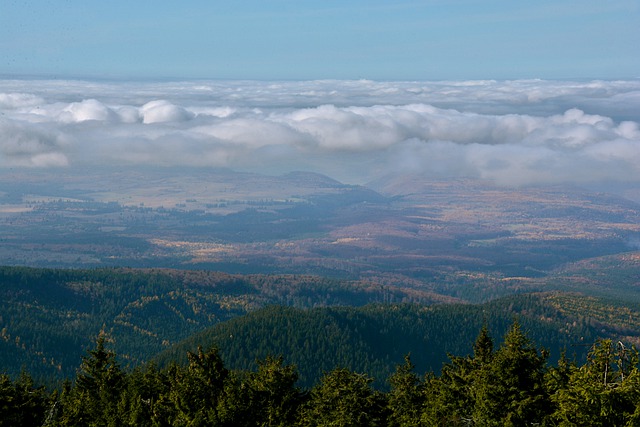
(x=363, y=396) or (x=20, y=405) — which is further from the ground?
(x=363, y=396)

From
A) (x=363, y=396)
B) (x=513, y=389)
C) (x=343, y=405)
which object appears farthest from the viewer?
(x=363, y=396)

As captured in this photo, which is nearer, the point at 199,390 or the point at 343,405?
the point at 343,405

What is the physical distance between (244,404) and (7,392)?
2386cm

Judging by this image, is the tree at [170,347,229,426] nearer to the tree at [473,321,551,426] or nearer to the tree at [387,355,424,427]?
the tree at [387,355,424,427]

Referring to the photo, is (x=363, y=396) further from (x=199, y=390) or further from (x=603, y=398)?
(x=603, y=398)

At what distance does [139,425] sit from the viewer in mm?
65812

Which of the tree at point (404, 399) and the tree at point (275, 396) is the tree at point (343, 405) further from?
the tree at point (275, 396)

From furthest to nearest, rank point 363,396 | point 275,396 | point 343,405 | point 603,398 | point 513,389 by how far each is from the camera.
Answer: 1. point 275,396
2. point 363,396
3. point 343,405
4. point 513,389
5. point 603,398

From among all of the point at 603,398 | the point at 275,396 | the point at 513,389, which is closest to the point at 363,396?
the point at 275,396

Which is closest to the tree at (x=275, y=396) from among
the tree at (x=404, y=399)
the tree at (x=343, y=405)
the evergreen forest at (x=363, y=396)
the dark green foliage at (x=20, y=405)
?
the evergreen forest at (x=363, y=396)

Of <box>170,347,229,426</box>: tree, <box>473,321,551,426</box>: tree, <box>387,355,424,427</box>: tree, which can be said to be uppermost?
<box>473,321,551,426</box>: tree

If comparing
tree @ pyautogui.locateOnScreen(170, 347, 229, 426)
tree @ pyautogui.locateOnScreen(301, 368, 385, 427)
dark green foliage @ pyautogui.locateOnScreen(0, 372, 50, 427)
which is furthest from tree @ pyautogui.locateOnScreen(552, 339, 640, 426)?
dark green foliage @ pyautogui.locateOnScreen(0, 372, 50, 427)

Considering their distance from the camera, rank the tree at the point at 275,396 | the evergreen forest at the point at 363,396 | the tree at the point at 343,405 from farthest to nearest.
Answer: the tree at the point at 275,396 < the tree at the point at 343,405 < the evergreen forest at the point at 363,396

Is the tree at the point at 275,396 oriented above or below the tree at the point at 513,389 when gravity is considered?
below
